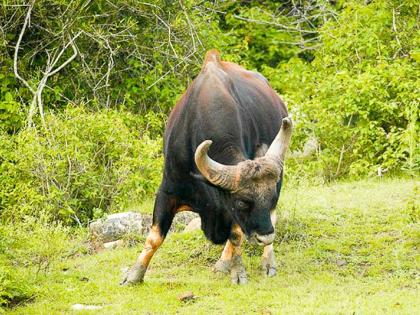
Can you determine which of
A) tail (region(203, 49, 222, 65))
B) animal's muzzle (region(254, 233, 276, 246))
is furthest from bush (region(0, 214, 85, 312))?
tail (region(203, 49, 222, 65))

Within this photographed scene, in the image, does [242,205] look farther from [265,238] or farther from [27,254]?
[27,254]

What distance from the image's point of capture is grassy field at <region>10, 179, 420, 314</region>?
25.2 feet

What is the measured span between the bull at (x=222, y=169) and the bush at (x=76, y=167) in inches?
112

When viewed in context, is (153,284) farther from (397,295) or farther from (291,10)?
(291,10)

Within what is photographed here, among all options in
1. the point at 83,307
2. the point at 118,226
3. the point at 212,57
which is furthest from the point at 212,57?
the point at 83,307

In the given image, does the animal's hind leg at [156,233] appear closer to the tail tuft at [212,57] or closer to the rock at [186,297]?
the rock at [186,297]

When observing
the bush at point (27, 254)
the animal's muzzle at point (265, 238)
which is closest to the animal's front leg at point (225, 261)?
the animal's muzzle at point (265, 238)

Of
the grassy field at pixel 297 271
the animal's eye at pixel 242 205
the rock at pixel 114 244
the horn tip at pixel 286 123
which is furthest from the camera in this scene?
the rock at pixel 114 244

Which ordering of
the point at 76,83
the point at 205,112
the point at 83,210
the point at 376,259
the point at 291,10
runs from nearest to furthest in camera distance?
the point at 205,112
the point at 376,259
the point at 83,210
the point at 76,83
the point at 291,10

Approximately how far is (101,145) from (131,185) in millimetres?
738

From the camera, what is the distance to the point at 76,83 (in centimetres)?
1448

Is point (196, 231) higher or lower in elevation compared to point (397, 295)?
lower

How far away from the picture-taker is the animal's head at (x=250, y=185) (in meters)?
7.85

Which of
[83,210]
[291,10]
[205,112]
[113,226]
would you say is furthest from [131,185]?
[291,10]
